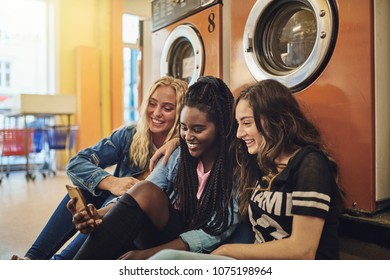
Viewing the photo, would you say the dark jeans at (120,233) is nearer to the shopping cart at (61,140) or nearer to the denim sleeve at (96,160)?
the denim sleeve at (96,160)

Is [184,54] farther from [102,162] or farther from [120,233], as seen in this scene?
[120,233]

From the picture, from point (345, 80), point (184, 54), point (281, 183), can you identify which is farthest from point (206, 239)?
point (184, 54)

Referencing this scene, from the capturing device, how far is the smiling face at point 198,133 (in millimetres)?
793

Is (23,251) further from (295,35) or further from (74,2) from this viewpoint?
(295,35)

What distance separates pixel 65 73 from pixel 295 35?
0.88 meters

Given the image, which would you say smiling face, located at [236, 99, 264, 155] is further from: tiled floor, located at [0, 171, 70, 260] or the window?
tiled floor, located at [0, 171, 70, 260]

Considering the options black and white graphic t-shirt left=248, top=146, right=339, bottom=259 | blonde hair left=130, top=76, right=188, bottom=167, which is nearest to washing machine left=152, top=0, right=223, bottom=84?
blonde hair left=130, top=76, right=188, bottom=167

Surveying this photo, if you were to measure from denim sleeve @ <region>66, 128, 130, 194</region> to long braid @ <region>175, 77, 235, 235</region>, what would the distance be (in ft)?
0.88

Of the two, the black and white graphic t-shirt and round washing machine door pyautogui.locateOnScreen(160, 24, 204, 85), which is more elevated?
round washing machine door pyautogui.locateOnScreen(160, 24, 204, 85)

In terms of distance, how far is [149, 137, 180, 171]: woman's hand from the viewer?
89 centimetres

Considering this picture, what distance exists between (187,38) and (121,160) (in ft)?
1.54

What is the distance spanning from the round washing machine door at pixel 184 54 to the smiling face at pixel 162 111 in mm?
150

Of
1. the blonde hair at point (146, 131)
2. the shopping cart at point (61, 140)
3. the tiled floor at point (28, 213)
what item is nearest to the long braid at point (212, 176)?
the blonde hair at point (146, 131)

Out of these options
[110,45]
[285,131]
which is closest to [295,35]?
[285,131]
